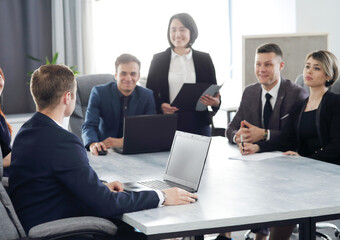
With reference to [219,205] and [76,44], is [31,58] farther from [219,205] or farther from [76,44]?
[219,205]

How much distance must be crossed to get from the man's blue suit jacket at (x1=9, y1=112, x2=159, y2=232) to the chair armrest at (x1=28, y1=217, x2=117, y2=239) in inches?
1.8

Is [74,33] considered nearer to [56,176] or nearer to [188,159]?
[188,159]

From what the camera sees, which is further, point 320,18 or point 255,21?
point 255,21

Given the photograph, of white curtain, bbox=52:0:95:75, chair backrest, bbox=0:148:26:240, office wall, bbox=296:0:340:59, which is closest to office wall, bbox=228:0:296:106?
office wall, bbox=296:0:340:59

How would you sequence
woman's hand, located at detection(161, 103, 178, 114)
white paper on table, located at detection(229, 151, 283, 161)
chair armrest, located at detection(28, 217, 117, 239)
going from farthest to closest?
1. woman's hand, located at detection(161, 103, 178, 114)
2. white paper on table, located at detection(229, 151, 283, 161)
3. chair armrest, located at detection(28, 217, 117, 239)

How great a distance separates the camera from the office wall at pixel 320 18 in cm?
559

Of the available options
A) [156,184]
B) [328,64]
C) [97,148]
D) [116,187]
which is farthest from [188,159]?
[328,64]

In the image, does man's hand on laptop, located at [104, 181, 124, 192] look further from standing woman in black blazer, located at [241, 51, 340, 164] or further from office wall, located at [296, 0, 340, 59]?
office wall, located at [296, 0, 340, 59]

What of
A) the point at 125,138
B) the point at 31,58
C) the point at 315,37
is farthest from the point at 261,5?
the point at 125,138

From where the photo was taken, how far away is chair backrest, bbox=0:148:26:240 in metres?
1.86

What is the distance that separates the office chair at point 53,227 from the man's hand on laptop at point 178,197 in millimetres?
241

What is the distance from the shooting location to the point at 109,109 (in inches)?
132

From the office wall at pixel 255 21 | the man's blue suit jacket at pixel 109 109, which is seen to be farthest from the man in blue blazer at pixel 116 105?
the office wall at pixel 255 21

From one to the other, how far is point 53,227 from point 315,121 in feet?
5.83
